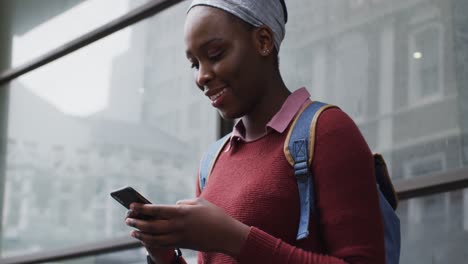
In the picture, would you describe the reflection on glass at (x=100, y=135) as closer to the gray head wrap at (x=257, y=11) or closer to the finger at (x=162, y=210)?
the gray head wrap at (x=257, y=11)

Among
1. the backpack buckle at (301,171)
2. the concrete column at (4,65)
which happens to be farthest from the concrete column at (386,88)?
the concrete column at (4,65)

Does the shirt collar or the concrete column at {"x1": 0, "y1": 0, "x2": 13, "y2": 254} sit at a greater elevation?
the concrete column at {"x1": 0, "y1": 0, "x2": 13, "y2": 254}

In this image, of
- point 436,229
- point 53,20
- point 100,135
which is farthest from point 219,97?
point 53,20

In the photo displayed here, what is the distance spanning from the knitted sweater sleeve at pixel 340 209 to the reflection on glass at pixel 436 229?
1.21 m

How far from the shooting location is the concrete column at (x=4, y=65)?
6.30m

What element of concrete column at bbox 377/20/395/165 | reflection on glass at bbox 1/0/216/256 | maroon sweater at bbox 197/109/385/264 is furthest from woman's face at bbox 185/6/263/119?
reflection on glass at bbox 1/0/216/256

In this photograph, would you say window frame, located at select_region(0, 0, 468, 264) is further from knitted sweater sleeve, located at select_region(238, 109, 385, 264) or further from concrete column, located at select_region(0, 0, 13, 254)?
knitted sweater sleeve, located at select_region(238, 109, 385, 264)

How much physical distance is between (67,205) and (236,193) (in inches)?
148

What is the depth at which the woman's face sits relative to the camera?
1.92m

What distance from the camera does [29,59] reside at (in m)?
6.26

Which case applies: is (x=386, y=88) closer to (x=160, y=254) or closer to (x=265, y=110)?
(x=265, y=110)

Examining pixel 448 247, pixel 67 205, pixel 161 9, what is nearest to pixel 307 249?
pixel 448 247

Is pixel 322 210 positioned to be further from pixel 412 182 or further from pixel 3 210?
pixel 3 210

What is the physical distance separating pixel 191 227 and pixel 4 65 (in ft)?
17.5
